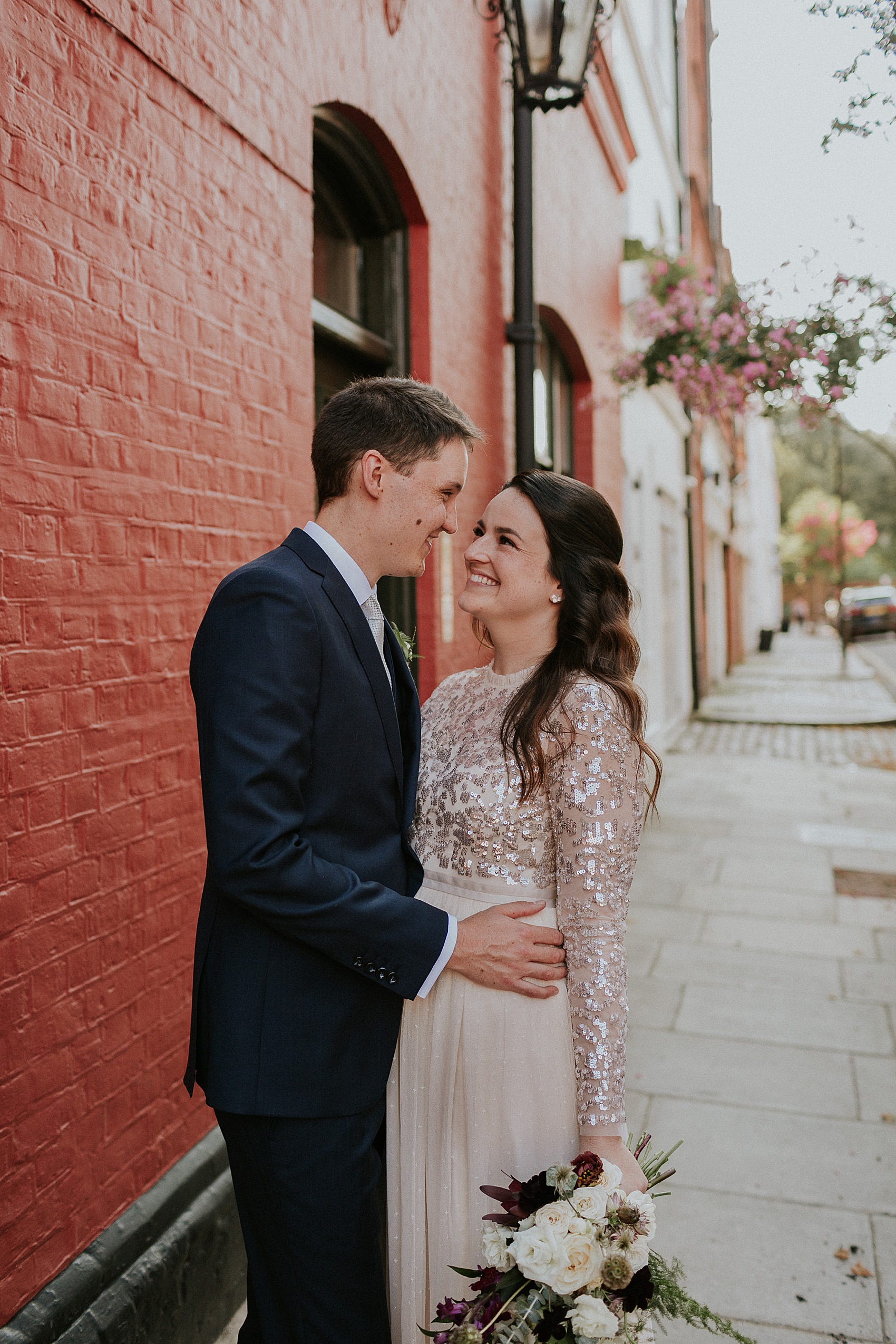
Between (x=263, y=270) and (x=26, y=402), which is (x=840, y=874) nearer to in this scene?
(x=263, y=270)

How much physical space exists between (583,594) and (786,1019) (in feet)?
11.8

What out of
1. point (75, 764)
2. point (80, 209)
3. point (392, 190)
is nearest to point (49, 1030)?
point (75, 764)

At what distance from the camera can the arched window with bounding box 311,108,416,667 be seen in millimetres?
4379

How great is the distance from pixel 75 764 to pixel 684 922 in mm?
4843

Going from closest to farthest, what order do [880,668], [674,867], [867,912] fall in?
[867,912] → [674,867] → [880,668]

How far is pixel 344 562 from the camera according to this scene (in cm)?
196

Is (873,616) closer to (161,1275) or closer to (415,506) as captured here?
(161,1275)

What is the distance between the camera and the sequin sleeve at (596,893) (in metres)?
1.95

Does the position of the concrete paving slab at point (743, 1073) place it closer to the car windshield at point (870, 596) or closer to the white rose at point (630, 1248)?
the white rose at point (630, 1248)

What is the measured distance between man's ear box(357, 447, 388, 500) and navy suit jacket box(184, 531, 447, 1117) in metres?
0.17

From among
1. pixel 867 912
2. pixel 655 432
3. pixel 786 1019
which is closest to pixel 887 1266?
pixel 786 1019

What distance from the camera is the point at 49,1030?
7.67 feet

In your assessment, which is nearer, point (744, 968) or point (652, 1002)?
point (652, 1002)

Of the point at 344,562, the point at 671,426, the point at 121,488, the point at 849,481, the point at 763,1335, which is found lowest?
the point at 763,1335
